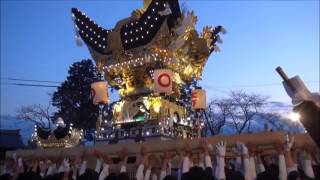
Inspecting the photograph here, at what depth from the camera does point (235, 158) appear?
19.2 ft

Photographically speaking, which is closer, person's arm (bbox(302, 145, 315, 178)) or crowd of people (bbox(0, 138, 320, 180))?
person's arm (bbox(302, 145, 315, 178))

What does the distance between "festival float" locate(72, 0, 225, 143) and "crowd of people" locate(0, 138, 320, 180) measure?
8887 mm

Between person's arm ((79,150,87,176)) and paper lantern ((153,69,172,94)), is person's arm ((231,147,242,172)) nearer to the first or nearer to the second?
person's arm ((79,150,87,176))

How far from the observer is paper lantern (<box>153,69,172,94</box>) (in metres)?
16.5

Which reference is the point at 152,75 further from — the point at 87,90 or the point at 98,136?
the point at 87,90

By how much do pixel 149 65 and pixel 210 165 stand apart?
12.9 m

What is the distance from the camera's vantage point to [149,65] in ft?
58.5

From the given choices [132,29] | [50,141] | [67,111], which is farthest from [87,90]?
[132,29]

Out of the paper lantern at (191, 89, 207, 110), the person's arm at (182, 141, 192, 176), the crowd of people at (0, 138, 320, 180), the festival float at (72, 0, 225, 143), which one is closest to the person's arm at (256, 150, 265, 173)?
the crowd of people at (0, 138, 320, 180)

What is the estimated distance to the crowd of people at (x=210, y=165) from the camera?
15.3 feet

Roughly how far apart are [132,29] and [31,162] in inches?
439

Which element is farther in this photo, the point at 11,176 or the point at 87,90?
the point at 87,90

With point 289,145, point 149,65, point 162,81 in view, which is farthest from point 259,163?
point 149,65

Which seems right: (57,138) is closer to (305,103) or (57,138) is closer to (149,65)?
(149,65)
